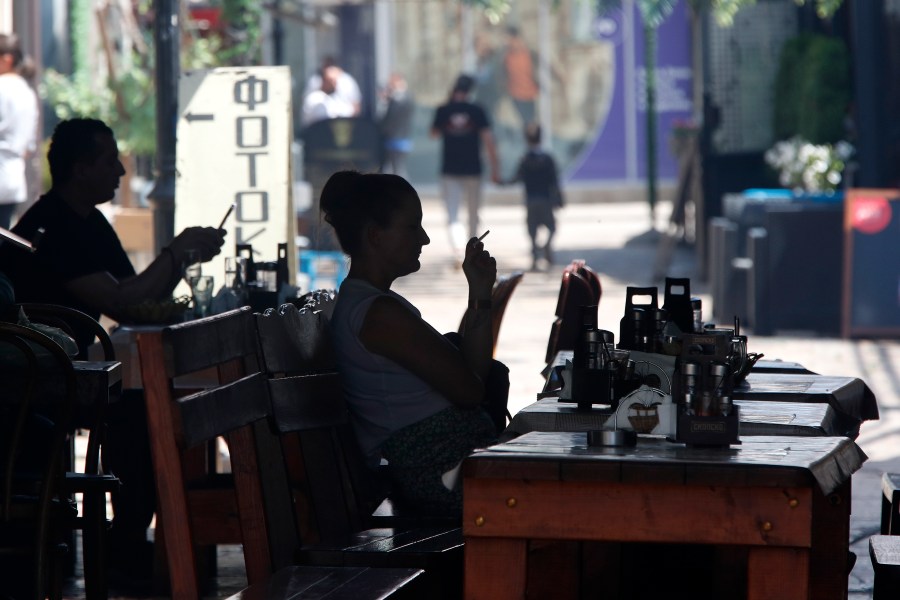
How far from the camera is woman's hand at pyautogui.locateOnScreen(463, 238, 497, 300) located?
14.8 ft

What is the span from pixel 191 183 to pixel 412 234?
10.7 feet

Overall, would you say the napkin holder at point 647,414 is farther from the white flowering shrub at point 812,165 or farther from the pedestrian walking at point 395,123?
the pedestrian walking at point 395,123

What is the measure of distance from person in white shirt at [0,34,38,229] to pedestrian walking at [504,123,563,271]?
6928 mm

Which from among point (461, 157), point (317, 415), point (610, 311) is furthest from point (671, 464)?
point (461, 157)

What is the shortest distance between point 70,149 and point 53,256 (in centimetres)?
44

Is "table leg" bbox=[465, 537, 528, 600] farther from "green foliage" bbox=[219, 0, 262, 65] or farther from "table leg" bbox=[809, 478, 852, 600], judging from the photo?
"green foliage" bbox=[219, 0, 262, 65]

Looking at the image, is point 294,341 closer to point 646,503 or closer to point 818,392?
point 646,503

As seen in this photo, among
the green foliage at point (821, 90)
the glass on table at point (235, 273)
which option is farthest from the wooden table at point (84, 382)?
the green foliage at point (821, 90)

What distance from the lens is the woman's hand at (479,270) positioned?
4.52 m

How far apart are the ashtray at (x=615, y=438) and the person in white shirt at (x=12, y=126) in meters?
7.89

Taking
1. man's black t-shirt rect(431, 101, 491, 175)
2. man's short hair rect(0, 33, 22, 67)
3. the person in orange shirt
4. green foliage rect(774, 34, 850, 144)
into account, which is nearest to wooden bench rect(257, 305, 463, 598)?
man's short hair rect(0, 33, 22, 67)

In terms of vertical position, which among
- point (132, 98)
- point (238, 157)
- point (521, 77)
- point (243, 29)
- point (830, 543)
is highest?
point (521, 77)

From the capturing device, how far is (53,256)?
5609 millimetres

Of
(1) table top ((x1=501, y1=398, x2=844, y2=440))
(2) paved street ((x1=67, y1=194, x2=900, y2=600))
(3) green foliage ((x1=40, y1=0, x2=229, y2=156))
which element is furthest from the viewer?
(3) green foliage ((x1=40, y1=0, x2=229, y2=156))
